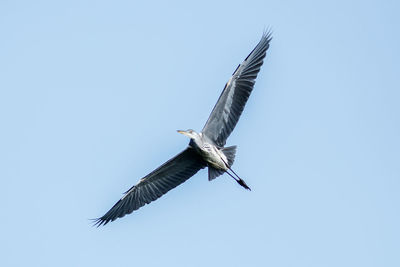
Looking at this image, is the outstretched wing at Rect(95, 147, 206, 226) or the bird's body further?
the outstretched wing at Rect(95, 147, 206, 226)

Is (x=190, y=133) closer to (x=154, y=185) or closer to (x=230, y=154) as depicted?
(x=230, y=154)

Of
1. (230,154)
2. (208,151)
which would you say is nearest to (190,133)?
(208,151)

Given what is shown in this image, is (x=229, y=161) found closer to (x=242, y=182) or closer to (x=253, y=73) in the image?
(x=242, y=182)

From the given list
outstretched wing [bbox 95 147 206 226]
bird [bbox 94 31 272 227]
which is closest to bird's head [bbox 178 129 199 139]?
bird [bbox 94 31 272 227]

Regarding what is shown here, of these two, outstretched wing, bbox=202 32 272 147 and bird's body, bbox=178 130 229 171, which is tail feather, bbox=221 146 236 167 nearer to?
bird's body, bbox=178 130 229 171

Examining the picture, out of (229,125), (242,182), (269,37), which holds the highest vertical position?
(269,37)

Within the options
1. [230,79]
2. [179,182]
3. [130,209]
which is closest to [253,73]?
[230,79]

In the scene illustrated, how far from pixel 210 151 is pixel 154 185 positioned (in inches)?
70.4

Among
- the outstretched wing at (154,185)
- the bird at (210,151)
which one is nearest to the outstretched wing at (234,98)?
the bird at (210,151)

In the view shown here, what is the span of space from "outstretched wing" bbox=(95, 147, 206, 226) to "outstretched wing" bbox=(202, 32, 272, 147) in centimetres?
83

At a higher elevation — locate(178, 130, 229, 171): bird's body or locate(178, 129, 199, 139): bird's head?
locate(178, 129, 199, 139): bird's head

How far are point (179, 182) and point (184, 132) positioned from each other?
142 centimetres

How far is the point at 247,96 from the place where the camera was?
18.2 m

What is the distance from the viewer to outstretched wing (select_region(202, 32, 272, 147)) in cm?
1823
